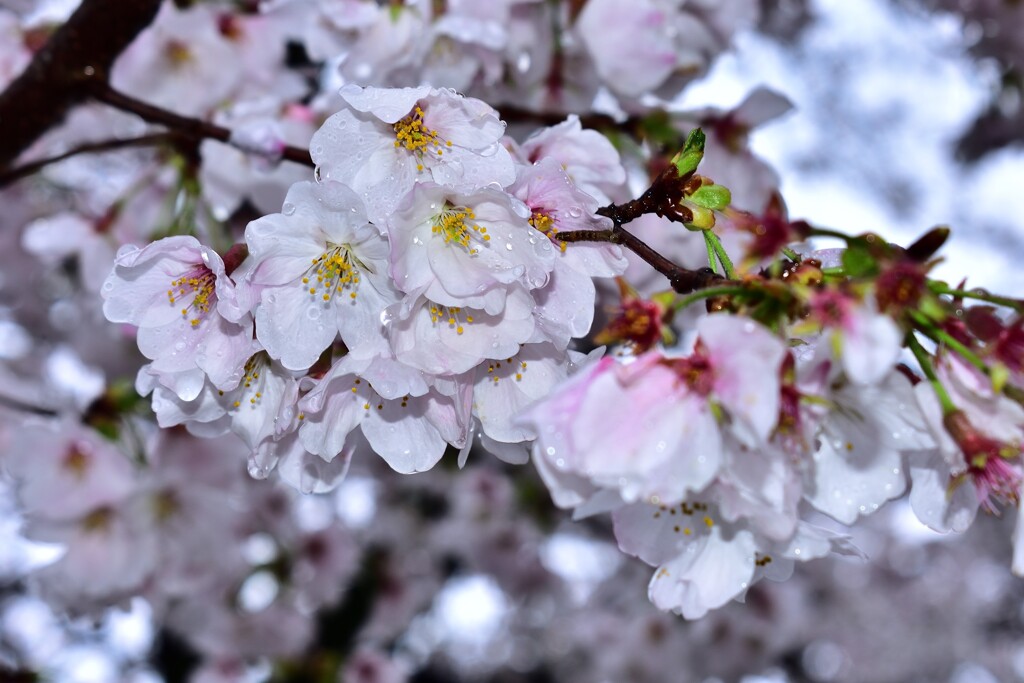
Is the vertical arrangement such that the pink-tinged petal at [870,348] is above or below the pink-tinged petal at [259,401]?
above

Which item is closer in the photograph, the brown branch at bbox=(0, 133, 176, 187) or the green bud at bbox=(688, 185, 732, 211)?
the green bud at bbox=(688, 185, 732, 211)

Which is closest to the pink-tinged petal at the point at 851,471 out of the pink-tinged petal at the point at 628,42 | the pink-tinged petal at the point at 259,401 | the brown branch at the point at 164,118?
the pink-tinged petal at the point at 259,401

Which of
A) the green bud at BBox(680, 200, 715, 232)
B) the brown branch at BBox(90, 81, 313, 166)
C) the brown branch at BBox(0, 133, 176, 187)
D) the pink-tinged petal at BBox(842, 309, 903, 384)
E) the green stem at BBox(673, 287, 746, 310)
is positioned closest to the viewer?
the pink-tinged petal at BBox(842, 309, 903, 384)

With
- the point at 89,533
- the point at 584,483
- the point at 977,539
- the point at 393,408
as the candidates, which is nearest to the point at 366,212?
the point at 393,408

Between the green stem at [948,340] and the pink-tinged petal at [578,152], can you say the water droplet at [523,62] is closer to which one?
the pink-tinged petal at [578,152]

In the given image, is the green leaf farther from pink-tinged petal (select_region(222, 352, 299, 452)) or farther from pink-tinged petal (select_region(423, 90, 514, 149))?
pink-tinged petal (select_region(222, 352, 299, 452))

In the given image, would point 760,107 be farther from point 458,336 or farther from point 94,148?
point 94,148

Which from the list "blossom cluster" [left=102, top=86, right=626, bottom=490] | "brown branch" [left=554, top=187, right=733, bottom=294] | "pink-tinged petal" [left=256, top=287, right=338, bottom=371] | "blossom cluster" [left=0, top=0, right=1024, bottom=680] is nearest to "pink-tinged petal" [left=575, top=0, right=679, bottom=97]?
"blossom cluster" [left=0, top=0, right=1024, bottom=680]

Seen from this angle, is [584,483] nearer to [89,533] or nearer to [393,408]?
[393,408]

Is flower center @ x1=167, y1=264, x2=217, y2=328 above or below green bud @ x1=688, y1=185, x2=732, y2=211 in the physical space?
below
